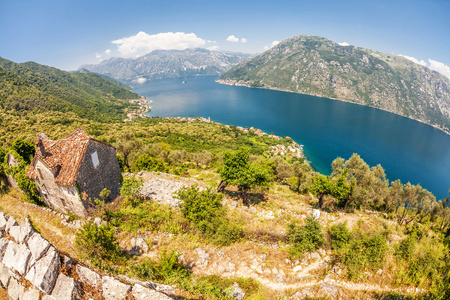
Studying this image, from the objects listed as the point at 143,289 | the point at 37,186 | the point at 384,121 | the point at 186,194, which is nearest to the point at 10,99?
the point at 37,186

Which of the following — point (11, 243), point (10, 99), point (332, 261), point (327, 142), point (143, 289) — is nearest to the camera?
point (143, 289)

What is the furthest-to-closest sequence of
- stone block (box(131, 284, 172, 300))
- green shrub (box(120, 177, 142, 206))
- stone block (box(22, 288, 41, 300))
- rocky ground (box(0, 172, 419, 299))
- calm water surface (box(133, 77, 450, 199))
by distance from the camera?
calm water surface (box(133, 77, 450, 199)) < green shrub (box(120, 177, 142, 206)) < rocky ground (box(0, 172, 419, 299)) < stone block (box(22, 288, 41, 300)) < stone block (box(131, 284, 172, 300))

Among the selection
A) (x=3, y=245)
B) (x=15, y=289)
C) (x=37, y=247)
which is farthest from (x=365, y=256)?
(x=3, y=245)

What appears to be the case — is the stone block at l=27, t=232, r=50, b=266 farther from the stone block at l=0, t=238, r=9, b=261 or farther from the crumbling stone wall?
the crumbling stone wall

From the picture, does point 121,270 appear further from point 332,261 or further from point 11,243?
point 332,261

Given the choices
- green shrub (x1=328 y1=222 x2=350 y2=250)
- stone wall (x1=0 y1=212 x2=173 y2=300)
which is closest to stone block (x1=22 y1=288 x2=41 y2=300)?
stone wall (x1=0 y1=212 x2=173 y2=300)

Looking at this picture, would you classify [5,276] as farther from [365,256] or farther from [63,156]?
[365,256]

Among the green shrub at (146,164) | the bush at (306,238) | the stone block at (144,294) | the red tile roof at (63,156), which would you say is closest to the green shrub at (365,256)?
the bush at (306,238)
